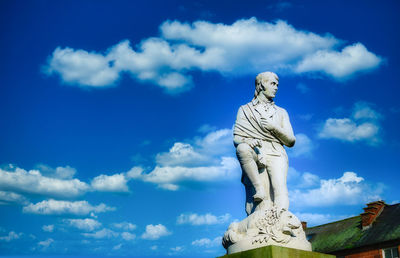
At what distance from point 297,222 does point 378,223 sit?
39125 mm

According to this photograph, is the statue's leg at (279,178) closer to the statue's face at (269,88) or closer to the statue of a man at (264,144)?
the statue of a man at (264,144)

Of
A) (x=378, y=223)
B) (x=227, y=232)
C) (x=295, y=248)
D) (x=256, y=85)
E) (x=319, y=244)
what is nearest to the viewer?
(x=295, y=248)

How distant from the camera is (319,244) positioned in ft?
160

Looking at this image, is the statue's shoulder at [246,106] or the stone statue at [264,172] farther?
the statue's shoulder at [246,106]

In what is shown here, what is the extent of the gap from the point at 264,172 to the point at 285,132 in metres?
1.17

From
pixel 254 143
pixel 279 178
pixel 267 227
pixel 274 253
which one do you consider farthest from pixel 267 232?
pixel 254 143

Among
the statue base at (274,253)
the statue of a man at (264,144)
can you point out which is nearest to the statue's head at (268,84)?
the statue of a man at (264,144)

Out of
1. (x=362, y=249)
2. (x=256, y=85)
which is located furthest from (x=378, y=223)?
(x=256, y=85)

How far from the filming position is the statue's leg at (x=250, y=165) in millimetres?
10883

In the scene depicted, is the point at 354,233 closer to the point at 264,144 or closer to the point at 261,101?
the point at 261,101

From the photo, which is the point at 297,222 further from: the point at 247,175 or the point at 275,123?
the point at 275,123

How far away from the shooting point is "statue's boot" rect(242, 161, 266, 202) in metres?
10.8

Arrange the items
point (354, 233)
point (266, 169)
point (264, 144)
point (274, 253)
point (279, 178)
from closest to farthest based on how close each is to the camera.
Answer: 1. point (274, 253)
2. point (279, 178)
3. point (266, 169)
4. point (264, 144)
5. point (354, 233)

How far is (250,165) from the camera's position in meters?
11.1
